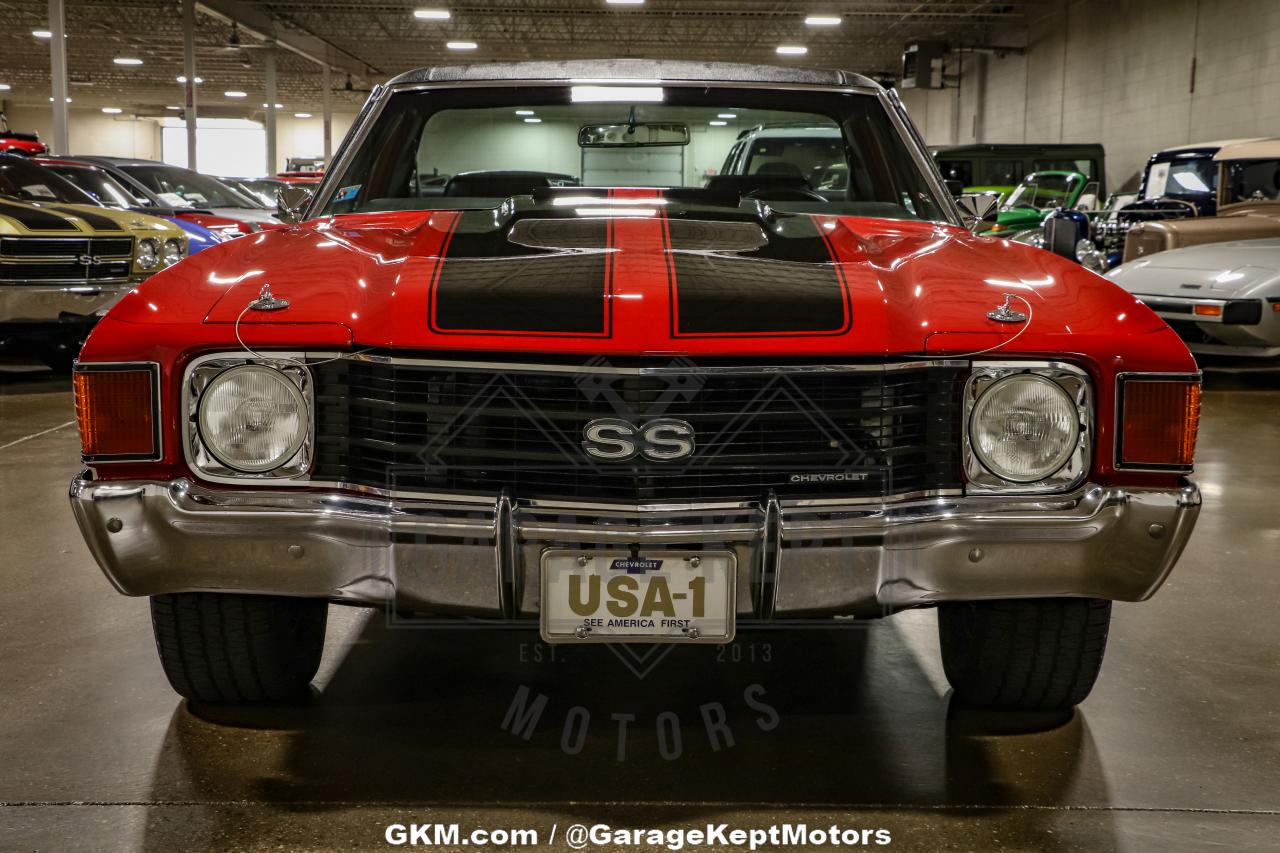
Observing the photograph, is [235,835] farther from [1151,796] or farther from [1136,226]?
[1136,226]

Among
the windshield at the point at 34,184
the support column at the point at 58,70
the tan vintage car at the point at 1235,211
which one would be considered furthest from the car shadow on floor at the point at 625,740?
the support column at the point at 58,70

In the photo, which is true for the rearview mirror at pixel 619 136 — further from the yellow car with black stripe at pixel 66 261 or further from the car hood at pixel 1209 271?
the car hood at pixel 1209 271

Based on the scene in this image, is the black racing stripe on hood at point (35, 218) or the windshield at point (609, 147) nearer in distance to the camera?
the windshield at point (609, 147)

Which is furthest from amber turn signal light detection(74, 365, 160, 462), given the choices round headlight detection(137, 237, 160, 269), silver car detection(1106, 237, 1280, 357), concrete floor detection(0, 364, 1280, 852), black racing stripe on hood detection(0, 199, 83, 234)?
silver car detection(1106, 237, 1280, 357)

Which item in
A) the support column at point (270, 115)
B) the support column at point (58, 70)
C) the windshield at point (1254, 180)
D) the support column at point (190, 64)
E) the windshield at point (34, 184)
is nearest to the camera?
the windshield at point (34, 184)

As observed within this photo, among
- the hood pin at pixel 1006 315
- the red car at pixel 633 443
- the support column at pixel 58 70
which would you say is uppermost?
the support column at pixel 58 70

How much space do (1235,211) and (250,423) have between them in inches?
355

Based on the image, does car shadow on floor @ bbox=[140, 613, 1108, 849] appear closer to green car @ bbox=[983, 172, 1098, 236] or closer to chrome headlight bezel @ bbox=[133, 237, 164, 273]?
chrome headlight bezel @ bbox=[133, 237, 164, 273]

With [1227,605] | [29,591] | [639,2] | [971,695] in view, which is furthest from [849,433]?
[639,2]

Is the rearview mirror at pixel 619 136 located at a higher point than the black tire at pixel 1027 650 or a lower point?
higher

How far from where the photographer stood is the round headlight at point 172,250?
7.75 meters

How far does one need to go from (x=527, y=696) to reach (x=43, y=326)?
5.80 m

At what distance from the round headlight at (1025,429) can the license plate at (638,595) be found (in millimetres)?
479

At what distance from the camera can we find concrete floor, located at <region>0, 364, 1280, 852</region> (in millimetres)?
2047
